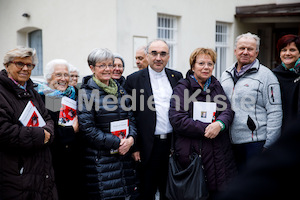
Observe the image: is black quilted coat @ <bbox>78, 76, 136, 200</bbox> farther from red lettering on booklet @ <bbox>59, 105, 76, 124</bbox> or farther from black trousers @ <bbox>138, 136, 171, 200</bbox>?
black trousers @ <bbox>138, 136, 171, 200</bbox>

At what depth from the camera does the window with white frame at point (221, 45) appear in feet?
36.6

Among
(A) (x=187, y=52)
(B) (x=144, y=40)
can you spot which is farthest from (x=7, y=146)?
(A) (x=187, y=52)

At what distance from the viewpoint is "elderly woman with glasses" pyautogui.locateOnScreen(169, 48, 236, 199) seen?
3.01 meters

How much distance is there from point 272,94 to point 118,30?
5.20m

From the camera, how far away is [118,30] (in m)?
7.61

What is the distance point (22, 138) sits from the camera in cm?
240

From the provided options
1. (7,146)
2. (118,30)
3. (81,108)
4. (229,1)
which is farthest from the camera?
(229,1)

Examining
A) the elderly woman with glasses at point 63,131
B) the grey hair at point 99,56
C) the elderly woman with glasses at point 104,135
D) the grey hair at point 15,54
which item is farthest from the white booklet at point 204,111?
the grey hair at point 15,54

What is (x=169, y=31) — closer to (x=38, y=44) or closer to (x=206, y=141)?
(x=38, y=44)

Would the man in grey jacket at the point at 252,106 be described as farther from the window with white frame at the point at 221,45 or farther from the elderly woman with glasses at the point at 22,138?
the window with white frame at the point at 221,45

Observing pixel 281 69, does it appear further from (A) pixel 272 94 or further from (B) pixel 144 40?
(B) pixel 144 40

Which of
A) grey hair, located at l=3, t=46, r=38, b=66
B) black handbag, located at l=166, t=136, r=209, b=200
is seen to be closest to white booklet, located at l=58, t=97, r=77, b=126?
grey hair, located at l=3, t=46, r=38, b=66

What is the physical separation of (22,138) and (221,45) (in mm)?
9795

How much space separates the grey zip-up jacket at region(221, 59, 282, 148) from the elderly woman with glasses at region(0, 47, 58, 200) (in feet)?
6.03
